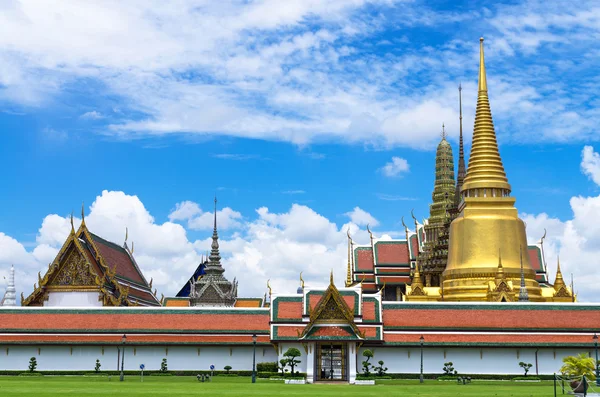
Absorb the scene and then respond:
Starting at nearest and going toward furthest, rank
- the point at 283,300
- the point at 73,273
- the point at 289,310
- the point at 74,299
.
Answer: the point at 289,310, the point at 283,300, the point at 74,299, the point at 73,273

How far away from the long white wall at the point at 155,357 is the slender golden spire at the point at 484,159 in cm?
1965

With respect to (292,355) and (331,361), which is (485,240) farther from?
(292,355)

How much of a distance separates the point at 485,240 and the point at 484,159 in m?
5.20

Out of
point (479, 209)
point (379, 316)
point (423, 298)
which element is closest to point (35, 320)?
point (379, 316)

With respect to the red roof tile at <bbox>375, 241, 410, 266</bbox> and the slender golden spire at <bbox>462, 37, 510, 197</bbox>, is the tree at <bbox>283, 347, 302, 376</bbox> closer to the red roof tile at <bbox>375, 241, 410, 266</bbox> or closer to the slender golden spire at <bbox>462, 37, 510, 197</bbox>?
the slender golden spire at <bbox>462, 37, 510, 197</bbox>

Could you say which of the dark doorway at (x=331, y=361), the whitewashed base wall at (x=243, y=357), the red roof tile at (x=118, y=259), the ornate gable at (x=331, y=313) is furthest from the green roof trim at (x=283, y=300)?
the red roof tile at (x=118, y=259)

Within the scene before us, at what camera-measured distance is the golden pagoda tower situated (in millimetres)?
53031

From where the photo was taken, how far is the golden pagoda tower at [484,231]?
5303 cm

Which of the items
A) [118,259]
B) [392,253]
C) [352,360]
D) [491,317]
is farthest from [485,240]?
[118,259]

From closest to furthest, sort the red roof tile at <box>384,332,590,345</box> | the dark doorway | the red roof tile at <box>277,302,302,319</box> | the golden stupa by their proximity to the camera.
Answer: the dark doorway < the red roof tile at <box>384,332,590,345</box> < the red roof tile at <box>277,302,302,319</box> < the golden stupa

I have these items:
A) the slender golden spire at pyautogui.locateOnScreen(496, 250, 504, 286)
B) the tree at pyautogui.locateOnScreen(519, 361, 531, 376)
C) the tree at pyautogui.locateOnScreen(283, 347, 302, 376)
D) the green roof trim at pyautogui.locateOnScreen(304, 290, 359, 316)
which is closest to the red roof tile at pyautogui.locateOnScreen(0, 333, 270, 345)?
the tree at pyautogui.locateOnScreen(283, 347, 302, 376)

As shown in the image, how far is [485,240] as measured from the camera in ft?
178

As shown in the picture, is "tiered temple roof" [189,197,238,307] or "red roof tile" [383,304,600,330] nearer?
"red roof tile" [383,304,600,330]

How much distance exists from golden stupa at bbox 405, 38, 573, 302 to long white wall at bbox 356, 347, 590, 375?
932 cm
